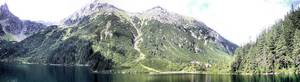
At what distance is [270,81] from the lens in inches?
7461

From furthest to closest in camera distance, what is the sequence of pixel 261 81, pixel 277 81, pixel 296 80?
pixel 261 81 → pixel 277 81 → pixel 296 80

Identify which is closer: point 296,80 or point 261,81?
point 296,80

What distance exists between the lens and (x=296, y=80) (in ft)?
563

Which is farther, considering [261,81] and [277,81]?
[261,81]

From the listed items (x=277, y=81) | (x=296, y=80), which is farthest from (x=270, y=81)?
(x=296, y=80)

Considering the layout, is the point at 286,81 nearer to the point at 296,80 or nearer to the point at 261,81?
the point at 296,80

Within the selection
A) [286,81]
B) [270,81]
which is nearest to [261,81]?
[270,81]

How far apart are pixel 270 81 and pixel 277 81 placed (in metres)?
6.87

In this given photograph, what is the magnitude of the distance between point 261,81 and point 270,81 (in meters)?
8.05

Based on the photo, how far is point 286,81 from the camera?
567 ft

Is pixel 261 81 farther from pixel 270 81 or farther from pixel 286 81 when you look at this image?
pixel 286 81

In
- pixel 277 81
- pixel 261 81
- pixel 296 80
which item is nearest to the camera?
pixel 296 80

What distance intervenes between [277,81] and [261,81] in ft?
48.9

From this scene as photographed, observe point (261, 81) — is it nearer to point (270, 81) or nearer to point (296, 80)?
point (270, 81)
